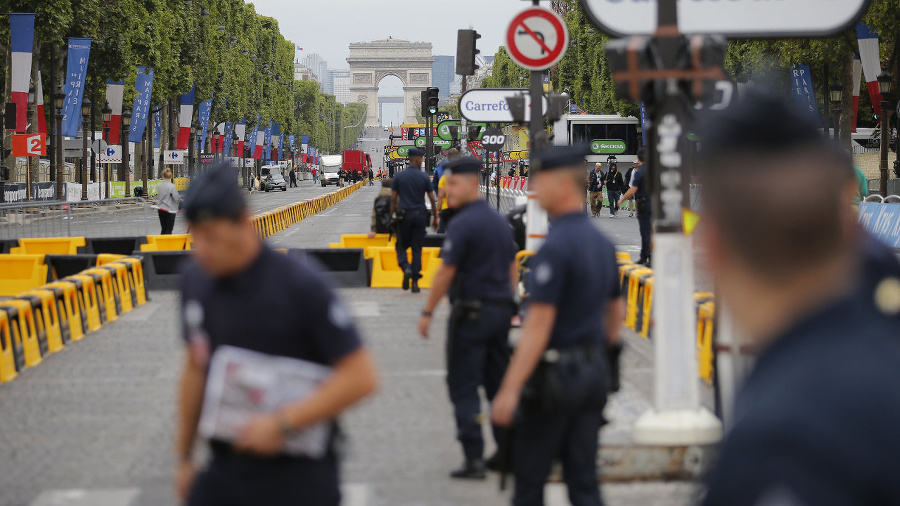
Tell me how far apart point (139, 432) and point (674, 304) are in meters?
3.66

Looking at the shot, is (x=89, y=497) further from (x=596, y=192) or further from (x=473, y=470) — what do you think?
(x=596, y=192)

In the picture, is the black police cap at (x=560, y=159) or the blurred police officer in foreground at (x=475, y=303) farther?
the blurred police officer in foreground at (x=475, y=303)

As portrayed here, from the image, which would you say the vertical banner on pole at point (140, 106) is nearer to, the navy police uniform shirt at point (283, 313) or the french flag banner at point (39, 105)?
the french flag banner at point (39, 105)

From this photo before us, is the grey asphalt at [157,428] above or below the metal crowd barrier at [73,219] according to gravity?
below

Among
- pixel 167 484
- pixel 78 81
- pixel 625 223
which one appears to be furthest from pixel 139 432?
pixel 78 81

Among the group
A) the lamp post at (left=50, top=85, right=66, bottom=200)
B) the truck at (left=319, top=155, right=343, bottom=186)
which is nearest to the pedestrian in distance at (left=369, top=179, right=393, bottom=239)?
the lamp post at (left=50, top=85, right=66, bottom=200)

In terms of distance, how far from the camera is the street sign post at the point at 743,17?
7.11m

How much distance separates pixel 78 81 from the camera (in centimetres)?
4238

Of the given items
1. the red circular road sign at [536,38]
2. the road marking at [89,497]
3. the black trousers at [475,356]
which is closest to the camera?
the black trousers at [475,356]

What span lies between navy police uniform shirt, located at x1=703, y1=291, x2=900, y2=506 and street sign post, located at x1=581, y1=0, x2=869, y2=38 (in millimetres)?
5651

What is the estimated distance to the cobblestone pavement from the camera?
6789 mm

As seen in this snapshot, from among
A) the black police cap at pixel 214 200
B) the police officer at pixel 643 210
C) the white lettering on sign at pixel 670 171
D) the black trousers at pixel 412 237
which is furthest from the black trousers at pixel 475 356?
the police officer at pixel 643 210

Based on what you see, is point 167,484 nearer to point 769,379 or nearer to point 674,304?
point 674,304

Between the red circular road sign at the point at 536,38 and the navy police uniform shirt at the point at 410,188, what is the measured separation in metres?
4.00
